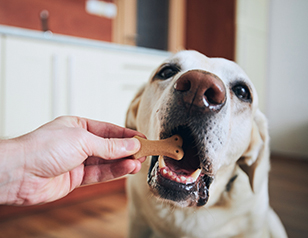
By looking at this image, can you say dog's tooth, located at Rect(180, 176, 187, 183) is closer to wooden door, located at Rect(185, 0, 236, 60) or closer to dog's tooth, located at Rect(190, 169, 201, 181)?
dog's tooth, located at Rect(190, 169, 201, 181)

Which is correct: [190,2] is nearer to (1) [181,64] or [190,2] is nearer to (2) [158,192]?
(1) [181,64]

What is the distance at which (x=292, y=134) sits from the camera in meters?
1.80

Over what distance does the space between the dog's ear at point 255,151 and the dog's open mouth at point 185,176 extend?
0.93 ft

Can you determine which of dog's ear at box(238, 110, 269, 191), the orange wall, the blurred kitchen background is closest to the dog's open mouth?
dog's ear at box(238, 110, 269, 191)

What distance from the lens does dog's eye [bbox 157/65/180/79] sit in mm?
1100

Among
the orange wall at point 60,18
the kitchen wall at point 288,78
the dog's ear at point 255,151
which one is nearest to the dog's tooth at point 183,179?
the dog's ear at point 255,151

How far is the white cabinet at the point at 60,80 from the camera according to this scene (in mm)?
1906

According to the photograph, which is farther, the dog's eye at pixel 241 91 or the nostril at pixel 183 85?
the dog's eye at pixel 241 91

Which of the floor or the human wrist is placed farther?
the floor

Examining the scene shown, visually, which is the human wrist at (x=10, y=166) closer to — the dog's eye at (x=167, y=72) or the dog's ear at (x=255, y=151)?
the dog's eye at (x=167, y=72)

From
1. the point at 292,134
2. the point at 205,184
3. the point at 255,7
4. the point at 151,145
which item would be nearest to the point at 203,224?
the point at 205,184

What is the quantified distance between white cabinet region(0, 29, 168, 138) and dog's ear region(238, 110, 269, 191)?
5.03ft

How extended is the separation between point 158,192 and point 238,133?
0.41 metres

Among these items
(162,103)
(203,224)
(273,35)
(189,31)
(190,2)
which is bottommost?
(203,224)
